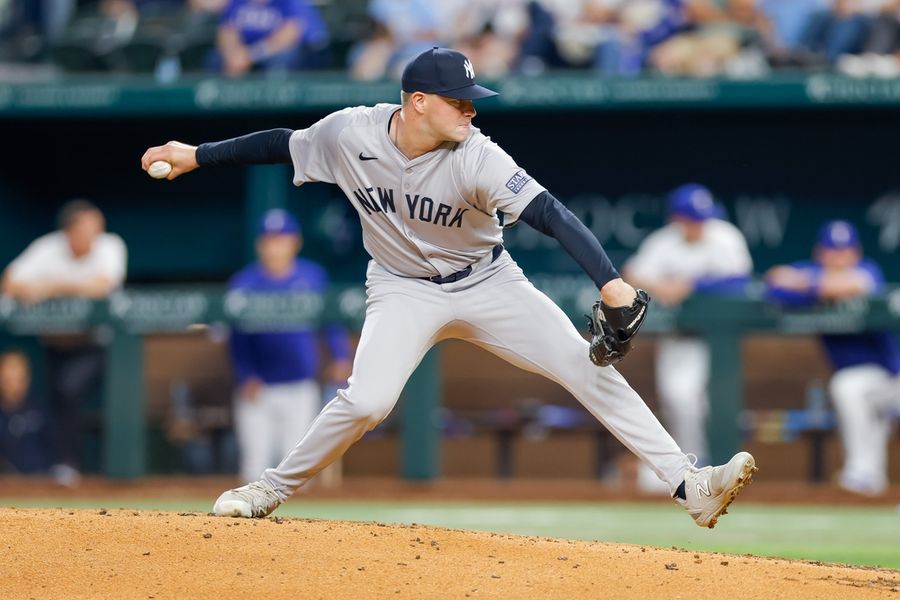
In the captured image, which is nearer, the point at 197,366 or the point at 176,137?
the point at 197,366

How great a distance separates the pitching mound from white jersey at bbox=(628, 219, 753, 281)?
4.89m

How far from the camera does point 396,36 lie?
469 inches

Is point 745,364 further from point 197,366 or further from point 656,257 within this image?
point 197,366

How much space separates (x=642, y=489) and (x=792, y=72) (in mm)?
3452

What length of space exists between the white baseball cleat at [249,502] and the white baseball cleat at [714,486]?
1.47 metres

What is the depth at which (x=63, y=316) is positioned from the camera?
1034 centimetres

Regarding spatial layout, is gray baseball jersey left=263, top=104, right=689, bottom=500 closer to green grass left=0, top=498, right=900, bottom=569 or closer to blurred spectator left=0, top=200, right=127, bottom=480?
green grass left=0, top=498, right=900, bottom=569

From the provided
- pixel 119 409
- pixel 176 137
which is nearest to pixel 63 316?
pixel 119 409

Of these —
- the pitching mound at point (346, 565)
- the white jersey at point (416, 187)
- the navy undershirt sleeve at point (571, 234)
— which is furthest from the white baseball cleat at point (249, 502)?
the navy undershirt sleeve at point (571, 234)

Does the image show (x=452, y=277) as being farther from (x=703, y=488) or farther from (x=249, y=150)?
(x=703, y=488)

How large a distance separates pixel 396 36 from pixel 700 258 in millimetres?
3298

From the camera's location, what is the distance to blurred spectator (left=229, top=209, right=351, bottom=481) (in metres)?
9.91

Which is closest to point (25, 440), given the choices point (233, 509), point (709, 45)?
point (233, 509)

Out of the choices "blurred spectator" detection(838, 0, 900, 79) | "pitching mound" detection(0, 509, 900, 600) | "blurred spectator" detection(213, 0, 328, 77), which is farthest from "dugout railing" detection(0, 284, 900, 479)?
"pitching mound" detection(0, 509, 900, 600)
